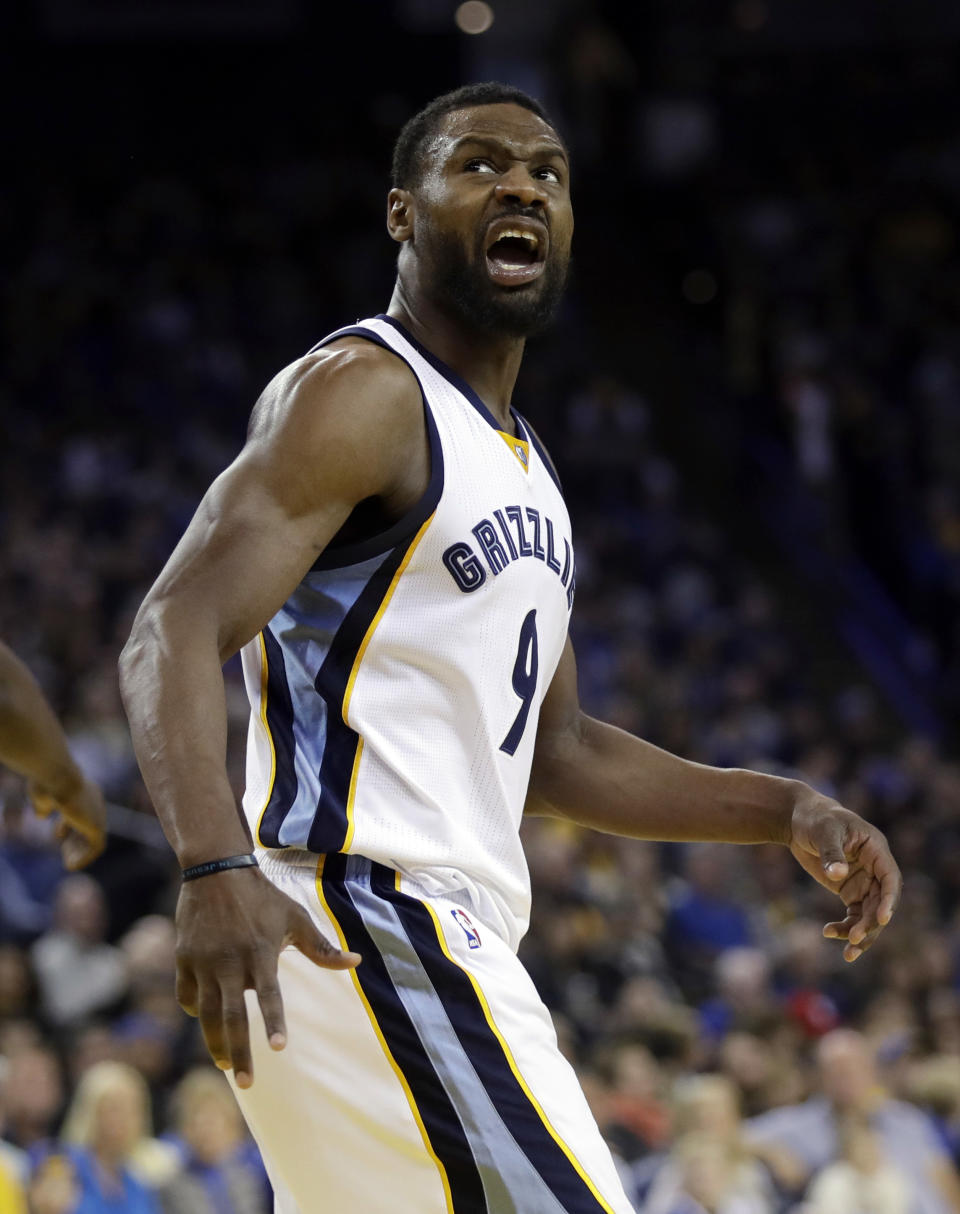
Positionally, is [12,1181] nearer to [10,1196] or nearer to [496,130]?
[10,1196]

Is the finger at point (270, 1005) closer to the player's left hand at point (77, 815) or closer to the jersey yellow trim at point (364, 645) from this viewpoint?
the jersey yellow trim at point (364, 645)

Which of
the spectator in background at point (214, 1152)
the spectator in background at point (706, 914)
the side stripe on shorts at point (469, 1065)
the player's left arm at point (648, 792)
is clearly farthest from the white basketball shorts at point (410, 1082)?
the spectator in background at point (706, 914)

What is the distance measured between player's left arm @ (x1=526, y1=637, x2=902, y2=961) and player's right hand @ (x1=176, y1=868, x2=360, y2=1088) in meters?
1.37

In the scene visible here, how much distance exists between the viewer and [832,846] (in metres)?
3.47

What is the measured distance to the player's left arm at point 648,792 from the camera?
3686 mm

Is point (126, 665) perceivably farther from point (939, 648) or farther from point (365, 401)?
point (939, 648)

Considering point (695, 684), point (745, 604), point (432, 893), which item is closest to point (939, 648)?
point (745, 604)

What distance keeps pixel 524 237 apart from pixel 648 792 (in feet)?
3.94

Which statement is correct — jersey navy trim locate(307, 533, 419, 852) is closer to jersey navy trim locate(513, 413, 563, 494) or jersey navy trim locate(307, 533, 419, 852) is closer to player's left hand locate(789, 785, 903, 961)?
jersey navy trim locate(513, 413, 563, 494)

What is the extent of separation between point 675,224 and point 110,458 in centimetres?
940

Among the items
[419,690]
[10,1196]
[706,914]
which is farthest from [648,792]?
[706,914]

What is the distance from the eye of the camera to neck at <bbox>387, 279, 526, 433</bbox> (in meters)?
3.54

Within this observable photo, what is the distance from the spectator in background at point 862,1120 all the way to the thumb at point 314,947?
226 inches

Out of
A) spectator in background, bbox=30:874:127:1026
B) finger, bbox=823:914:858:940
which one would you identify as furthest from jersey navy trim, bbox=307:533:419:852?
spectator in background, bbox=30:874:127:1026
